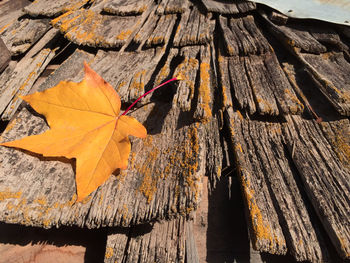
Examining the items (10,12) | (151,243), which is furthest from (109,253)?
(10,12)

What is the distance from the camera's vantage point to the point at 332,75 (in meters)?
1.60

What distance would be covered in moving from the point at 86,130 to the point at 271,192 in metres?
1.05

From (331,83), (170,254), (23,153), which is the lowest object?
(170,254)

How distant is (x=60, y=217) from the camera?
109cm

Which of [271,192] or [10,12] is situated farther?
[10,12]

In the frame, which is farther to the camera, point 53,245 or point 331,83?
point 331,83

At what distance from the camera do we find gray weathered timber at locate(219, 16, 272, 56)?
1.71m

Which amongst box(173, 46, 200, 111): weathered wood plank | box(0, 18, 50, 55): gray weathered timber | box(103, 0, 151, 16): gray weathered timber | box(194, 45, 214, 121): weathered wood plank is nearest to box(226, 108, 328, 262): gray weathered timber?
box(194, 45, 214, 121): weathered wood plank

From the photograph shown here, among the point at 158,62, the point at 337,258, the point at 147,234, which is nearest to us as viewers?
the point at 337,258

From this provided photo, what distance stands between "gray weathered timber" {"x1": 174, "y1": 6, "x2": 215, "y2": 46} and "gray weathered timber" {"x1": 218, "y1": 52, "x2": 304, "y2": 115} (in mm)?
211

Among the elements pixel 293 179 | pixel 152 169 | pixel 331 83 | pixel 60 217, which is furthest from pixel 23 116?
pixel 331 83

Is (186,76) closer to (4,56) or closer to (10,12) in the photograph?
(4,56)

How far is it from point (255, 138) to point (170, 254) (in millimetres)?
801

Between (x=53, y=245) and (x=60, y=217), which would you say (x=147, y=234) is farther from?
(x=53, y=245)
